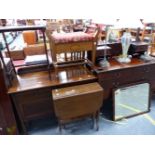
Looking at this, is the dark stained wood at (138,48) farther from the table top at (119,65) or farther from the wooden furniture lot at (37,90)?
the wooden furniture lot at (37,90)

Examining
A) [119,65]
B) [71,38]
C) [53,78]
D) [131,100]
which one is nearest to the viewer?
[71,38]

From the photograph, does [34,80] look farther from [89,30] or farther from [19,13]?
[19,13]

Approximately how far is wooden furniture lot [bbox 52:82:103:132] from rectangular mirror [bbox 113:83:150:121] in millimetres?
394

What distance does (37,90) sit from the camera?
70.2 inches

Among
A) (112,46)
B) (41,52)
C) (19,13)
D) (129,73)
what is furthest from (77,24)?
(19,13)

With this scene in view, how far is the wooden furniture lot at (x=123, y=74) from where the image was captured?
1.95m

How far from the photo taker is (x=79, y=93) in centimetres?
170

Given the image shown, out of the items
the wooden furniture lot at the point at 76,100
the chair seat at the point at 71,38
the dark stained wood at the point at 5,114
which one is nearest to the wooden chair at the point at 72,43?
the chair seat at the point at 71,38

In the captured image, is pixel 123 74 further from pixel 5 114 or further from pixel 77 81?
pixel 5 114

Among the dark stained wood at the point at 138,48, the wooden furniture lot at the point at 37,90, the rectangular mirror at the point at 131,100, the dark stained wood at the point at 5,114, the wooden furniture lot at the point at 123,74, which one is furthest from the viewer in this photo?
the dark stained wood at the point at 138,48

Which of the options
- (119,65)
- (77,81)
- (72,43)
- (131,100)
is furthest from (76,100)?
(131,100)

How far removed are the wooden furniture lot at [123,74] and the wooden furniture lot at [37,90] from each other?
140 mm

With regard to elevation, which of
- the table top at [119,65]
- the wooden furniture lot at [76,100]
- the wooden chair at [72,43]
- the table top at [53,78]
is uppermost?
the wooden chair at [72,43]

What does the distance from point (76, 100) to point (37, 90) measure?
1.52ft
